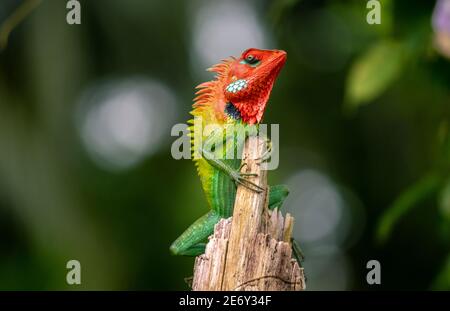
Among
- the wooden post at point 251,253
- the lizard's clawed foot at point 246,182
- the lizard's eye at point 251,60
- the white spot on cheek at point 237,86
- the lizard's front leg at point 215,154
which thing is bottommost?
the wooden post at point 251,253

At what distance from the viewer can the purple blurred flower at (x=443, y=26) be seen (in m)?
2.88

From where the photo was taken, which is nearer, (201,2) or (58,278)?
(58,278)

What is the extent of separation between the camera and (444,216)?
10.7ft

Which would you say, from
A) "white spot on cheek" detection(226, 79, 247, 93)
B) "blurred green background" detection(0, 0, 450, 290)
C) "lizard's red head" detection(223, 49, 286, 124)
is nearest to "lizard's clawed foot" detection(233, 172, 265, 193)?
"lizard's red head" detection(223, 49, 286, 124)

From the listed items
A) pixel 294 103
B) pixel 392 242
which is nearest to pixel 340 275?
pixel 392 242

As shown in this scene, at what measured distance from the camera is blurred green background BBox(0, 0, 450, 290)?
24.8 ft

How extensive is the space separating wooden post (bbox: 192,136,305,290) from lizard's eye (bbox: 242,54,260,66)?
1.49 feet

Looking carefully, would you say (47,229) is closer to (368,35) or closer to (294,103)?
(294,103)

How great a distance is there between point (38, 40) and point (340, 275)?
4535 mm

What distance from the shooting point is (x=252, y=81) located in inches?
109

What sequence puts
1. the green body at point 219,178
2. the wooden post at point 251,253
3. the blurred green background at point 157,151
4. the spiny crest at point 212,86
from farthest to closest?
the blurred green background at point 157,151 → the spiny crest at point 212,86 → the green body at point 219,178 → the wooden post at point 251,253

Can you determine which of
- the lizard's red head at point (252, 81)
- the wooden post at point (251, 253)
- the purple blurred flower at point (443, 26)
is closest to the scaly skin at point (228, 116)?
the lizard's red head at point (252, 81)

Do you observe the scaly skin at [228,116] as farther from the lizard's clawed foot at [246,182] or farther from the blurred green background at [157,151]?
the blurred green background at [157,151]

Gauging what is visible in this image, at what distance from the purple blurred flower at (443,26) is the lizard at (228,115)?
0.63m
